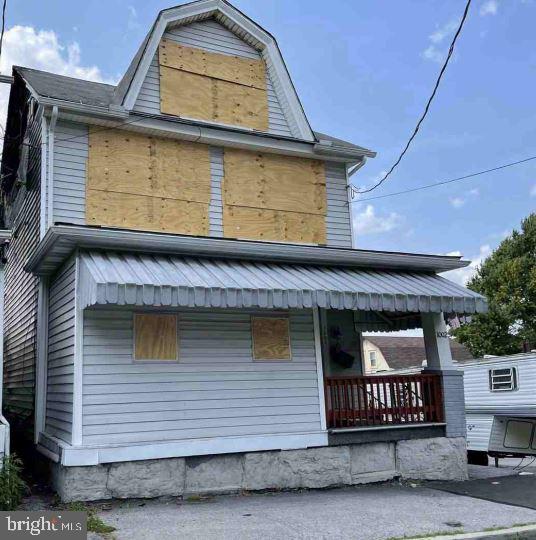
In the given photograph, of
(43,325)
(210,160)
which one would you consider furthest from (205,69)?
(43,325)

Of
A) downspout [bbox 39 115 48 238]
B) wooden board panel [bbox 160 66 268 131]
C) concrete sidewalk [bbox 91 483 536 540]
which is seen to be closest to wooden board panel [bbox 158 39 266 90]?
wooden board panel [bbox 160 66 268 131]

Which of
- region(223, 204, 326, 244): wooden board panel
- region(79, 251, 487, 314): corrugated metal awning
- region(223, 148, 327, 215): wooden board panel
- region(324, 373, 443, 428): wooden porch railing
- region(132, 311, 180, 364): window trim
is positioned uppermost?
region(223, 148, 327, 215): wooden board panel

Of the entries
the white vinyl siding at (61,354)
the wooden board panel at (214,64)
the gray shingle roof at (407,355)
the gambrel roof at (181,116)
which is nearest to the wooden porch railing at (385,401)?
the white vinyl siding at (61,354)

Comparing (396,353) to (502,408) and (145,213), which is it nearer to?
(502,408)

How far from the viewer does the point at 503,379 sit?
15523 mm

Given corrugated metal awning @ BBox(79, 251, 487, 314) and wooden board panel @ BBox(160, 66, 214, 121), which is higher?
wooden board panel @ BBox(160, 66, 214, 121)

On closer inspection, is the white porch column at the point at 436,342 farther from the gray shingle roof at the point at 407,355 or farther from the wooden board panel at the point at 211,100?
the gray shingle roof at the point at 407,355

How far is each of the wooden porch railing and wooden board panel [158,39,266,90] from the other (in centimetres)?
621

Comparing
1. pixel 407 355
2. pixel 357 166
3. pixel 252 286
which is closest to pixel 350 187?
pixel 357 166

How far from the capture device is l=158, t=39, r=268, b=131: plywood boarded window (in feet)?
37.7

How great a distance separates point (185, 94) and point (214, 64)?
999 millimetres

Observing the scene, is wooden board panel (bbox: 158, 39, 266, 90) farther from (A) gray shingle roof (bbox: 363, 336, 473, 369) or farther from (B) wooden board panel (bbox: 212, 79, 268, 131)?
(A) gray shingle roof (bbox: 363, 336, 473, 369)

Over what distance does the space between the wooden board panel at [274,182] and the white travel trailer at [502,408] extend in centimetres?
678

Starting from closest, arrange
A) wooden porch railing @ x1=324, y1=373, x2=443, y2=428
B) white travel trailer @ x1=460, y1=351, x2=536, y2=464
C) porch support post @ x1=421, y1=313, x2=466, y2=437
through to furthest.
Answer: wooden porch railing @ x1=324, y1=373, x2=443, y2=428 < porch support post @ x1=421, y1=313, x2=466, y2=437 < white travel trailer @ x1=460, y1=351, x2=536, y2=464
